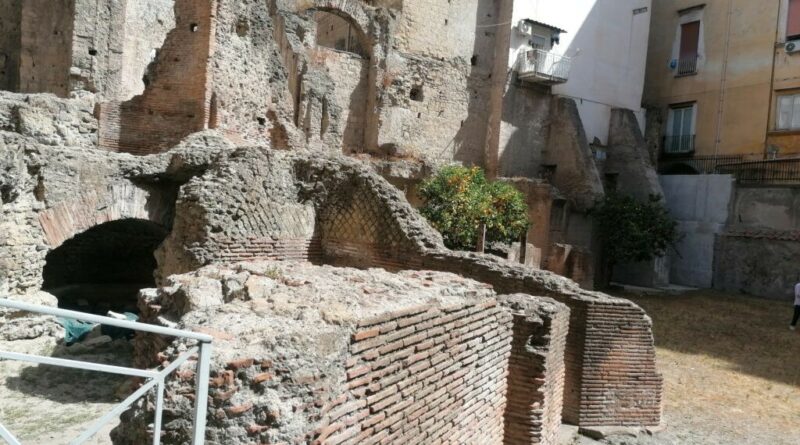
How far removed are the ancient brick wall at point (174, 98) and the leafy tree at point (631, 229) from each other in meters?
12.2

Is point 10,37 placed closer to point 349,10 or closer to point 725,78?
point 349,10

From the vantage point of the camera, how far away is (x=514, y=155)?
70.3 ft

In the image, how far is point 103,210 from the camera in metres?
7.77

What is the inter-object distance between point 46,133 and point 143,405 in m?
7.96

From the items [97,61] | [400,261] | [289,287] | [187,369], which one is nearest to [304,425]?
[187,369]

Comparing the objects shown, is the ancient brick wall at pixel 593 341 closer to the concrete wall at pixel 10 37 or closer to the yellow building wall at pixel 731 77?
the concrete wall at pixel 10 37

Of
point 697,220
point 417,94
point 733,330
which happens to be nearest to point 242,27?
point 417,94

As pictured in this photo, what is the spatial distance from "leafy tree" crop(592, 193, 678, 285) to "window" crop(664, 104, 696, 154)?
4.63 m

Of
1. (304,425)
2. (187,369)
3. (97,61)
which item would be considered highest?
(97,61)

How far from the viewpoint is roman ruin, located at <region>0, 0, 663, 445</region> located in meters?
3.17

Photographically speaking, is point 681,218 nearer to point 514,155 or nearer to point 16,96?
point 514,155

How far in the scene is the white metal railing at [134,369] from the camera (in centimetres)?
175

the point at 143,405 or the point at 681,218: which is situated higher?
the point at 681,218

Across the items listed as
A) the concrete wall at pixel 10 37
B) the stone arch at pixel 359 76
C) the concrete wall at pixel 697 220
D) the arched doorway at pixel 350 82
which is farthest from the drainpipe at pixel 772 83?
the concrete wall at pixel 10 37
